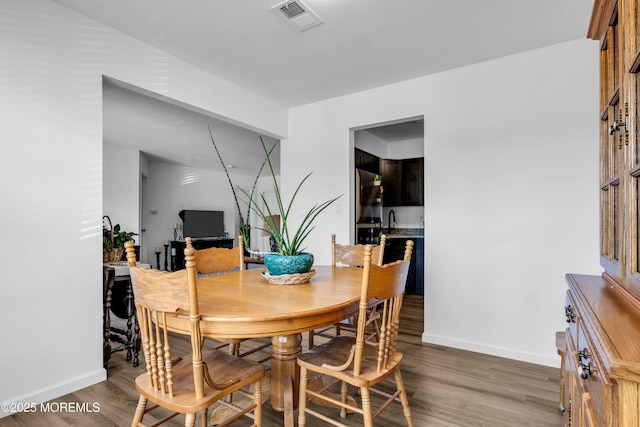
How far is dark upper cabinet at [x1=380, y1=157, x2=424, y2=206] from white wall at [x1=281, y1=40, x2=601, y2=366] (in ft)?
7.04

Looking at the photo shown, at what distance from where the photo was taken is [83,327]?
2.34m

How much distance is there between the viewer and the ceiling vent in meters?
2.27

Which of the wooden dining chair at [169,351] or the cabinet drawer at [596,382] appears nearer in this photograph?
the cabinet drawer at [596,382]

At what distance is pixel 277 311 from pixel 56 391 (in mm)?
1838

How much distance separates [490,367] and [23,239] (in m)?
3.29

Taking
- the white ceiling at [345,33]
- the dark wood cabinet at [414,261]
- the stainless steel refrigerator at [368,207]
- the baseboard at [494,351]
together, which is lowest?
the baseboard at [494,351]

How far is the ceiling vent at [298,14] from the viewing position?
7.43ft

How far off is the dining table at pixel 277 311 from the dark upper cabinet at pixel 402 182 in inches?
140

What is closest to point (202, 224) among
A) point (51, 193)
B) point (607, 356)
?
point (51, 193)

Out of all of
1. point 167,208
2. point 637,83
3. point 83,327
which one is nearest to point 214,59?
point 83,327

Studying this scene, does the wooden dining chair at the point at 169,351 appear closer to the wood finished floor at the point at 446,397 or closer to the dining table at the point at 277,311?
the dining table at the point at 277,311

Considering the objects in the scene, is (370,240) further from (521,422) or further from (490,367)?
(521,422)

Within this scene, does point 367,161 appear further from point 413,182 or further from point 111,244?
point 111,244

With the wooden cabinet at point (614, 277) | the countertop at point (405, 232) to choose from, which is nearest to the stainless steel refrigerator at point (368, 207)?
the countertop at point (405, 232)
